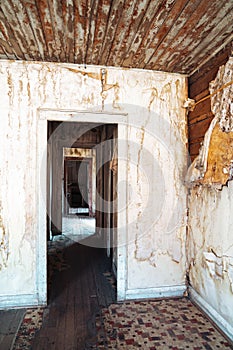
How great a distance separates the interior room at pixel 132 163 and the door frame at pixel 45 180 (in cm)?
1

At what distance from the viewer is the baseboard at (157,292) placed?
2799 millimetres

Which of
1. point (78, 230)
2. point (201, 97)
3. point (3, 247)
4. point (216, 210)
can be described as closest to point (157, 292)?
point (216, 210)

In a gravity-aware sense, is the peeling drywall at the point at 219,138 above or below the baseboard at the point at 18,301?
above

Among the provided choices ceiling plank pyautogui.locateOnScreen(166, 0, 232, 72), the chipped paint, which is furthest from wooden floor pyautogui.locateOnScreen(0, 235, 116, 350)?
ceiling plank pyautogui.locateOnScreen(166, 0, 232, 72)

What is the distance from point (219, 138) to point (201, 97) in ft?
2.19

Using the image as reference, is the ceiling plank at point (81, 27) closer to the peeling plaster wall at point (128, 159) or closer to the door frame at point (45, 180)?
the peeling plaster wall at point (128, 159)

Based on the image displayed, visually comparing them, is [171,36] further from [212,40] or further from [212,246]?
[212,246]

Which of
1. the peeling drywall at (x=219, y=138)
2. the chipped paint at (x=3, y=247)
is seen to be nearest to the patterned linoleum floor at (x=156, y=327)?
the chipped paint at (x=3, y=247)

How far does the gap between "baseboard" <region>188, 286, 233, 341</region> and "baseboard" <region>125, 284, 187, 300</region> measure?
0.11m

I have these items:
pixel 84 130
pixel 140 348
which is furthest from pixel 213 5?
pixel 84 130

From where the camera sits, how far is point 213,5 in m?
1.75

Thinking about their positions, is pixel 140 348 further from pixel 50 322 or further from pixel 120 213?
pixel 120 213

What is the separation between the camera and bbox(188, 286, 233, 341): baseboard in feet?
6.98

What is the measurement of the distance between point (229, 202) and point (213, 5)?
150 centimetres
